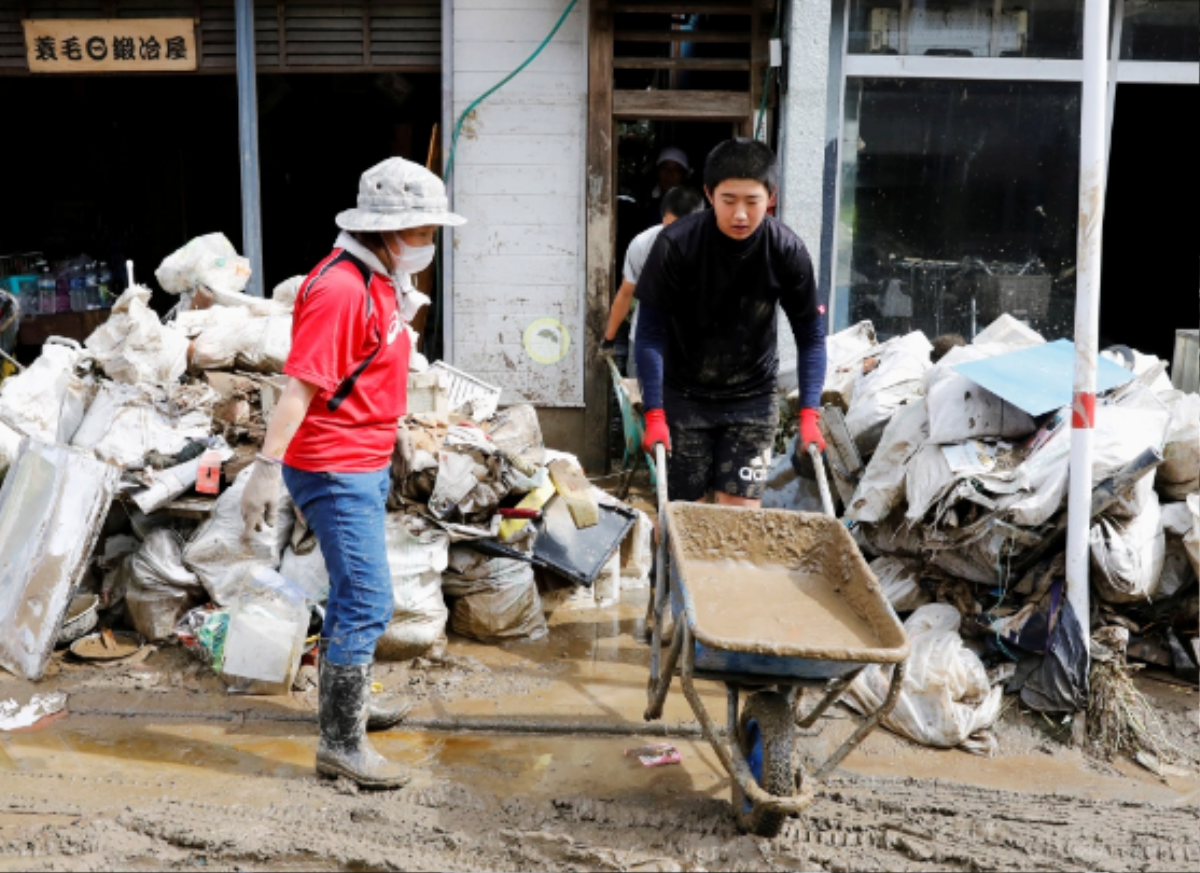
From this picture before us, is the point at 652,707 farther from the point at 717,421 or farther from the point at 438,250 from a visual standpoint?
the point at 438,250

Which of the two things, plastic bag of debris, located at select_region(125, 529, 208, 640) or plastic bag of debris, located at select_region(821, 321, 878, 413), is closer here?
plastic bag of debris, located at select_region(125, 529, 208, 640)

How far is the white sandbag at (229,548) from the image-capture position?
498 cm

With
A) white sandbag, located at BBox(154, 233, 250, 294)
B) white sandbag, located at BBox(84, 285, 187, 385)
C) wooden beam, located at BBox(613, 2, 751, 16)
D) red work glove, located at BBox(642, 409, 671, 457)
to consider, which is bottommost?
red work glove, located at BBox(642, 409, 671, 457)

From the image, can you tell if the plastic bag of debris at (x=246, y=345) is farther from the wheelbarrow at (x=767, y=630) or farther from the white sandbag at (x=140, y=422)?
the wheelbarrow at (x=767, y=630)

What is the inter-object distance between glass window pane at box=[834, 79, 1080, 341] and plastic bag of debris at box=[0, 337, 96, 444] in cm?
474

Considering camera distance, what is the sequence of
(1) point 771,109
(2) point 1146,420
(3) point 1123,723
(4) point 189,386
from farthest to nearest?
1. (1) point 771,109
2. (4) point 189,386
3. (2) point 1146,420
4. (3) point 1123,723

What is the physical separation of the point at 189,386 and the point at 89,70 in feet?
11.2

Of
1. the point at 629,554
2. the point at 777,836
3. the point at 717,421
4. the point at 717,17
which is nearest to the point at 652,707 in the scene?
the point at 777,836

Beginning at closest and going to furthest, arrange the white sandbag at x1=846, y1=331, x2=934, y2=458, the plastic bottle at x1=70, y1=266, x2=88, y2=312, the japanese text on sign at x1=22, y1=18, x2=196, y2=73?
the white sandbag at x1=846, y1=331, x2=934, y2=458 → the japanese text on sign at x1=22, y1=18, x2=196, y2=73 → the plastic bottle at x1=70, y1=266, x2=88, y2=312

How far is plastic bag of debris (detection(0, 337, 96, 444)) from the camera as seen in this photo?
18.3ft

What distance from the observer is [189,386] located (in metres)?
5.71

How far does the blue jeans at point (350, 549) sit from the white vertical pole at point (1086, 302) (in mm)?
2541

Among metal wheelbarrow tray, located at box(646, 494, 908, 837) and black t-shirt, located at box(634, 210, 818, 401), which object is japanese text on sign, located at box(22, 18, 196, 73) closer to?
black t-shirt, located at box(634, 210, 818, 401)

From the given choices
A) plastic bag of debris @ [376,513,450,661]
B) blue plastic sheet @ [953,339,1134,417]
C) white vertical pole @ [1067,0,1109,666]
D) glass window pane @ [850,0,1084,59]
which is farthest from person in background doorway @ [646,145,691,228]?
white vertical pole @ [1067,0,1109,666]
